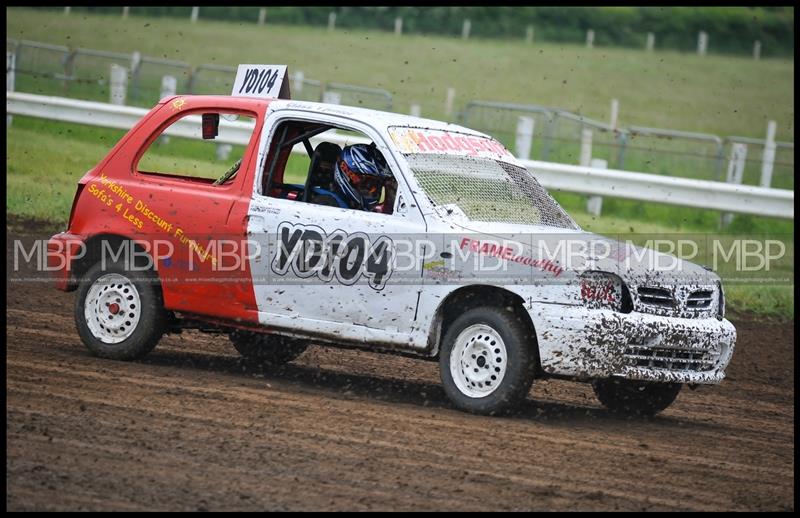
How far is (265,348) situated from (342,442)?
118 inches

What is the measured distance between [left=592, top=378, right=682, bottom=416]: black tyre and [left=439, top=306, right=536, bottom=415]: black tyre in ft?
3.14

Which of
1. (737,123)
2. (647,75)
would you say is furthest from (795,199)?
(647,75)

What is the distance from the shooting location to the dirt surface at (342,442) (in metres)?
5.76

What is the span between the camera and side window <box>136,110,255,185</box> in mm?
16453

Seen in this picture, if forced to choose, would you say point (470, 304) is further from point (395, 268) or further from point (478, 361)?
point (395, 268)

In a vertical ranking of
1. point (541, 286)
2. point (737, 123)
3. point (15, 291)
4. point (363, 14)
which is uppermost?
point (363, 14)

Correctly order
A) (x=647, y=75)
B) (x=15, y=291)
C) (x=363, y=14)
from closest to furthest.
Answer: (x=15, y=291) → (x=647, y=75) → (x=363, y=14)

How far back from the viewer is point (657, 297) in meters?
7.82

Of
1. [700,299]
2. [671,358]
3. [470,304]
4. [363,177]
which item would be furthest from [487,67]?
[671,358]

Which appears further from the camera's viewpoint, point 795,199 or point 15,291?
point 795,199

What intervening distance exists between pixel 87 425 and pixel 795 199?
9.78m

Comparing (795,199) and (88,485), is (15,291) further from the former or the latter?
(795,199)

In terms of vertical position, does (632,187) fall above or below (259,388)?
above

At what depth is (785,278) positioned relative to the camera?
1470cm
